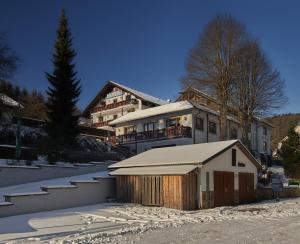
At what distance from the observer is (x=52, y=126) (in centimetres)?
3622

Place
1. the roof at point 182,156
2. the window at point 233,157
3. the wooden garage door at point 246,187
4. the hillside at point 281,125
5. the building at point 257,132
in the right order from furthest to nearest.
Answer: the hillside at point 281,125
the building at point 257,132
the wooden garage door at point 246,187
the window at point 233,157
the roof at point 182,156

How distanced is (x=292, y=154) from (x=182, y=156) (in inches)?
969

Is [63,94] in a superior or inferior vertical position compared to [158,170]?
superior

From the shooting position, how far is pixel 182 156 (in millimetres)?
27094

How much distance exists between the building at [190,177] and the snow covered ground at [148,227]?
232 centimetres

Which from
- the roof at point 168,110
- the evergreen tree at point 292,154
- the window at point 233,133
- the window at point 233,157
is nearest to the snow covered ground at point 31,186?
the window at point 233,157

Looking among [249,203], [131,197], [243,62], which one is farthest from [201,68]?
[131,197]

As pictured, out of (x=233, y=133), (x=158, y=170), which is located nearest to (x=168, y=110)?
(x=233, y=133)

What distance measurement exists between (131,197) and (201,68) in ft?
63.5

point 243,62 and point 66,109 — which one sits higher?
point 243,62

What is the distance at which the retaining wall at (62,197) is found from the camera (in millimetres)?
20297

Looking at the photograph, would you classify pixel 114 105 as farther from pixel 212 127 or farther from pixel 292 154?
pixel 292 154

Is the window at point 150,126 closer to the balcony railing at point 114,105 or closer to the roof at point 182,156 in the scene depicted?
the balcony railing at point 114,105

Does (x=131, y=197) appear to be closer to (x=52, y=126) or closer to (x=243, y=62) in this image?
(x=52, y=126)
